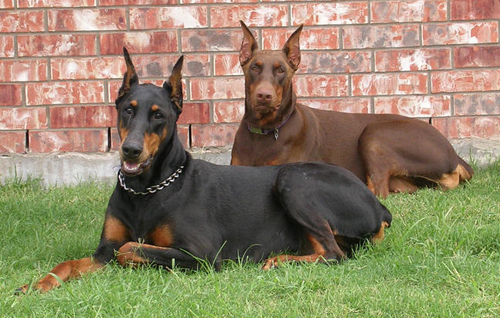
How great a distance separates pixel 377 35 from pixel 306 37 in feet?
2.22

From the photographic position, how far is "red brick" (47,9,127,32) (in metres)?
6.91

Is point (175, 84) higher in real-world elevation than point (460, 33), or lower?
lower

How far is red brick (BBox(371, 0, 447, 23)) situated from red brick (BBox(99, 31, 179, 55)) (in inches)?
76.3

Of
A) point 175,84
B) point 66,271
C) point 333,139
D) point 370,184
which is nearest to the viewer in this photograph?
point 66,271

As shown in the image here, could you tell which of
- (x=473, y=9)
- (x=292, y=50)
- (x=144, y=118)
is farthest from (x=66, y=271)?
(x=473, y=9)

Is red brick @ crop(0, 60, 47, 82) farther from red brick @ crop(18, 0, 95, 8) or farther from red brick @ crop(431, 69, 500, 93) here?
red brick @ crop(431, 69, 500, 93)

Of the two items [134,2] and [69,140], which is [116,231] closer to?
[69,140]

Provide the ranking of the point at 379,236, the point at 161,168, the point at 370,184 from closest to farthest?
the point at 161,168 → the point at 379,236 → the point at 370,184

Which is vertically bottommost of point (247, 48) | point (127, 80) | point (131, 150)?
point (131, 150)

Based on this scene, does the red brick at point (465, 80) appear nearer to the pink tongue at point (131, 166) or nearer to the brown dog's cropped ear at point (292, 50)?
the brown dog's cropped ear at point (292, 50)

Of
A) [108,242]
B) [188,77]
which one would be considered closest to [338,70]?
[188,77]

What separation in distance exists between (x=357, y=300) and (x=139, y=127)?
5.06 feet

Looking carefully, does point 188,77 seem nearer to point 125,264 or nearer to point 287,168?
point 287,168

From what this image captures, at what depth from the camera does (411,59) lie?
Result: 23.0ft
